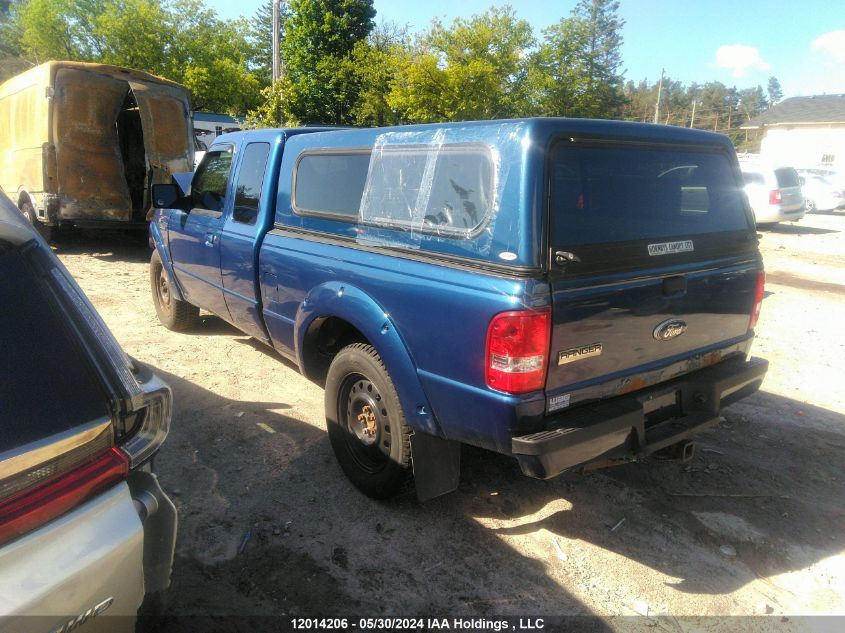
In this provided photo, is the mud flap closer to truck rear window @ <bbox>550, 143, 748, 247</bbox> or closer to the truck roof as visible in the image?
truck rear window @ <bbox>550, 143, 748, 247</bbox>

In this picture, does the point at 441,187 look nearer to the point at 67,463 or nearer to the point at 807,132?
the point at 67,463

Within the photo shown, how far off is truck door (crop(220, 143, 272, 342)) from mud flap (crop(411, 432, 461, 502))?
190cm

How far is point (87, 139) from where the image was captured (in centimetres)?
981

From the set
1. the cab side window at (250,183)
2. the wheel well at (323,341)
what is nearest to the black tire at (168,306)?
the cab side window at (250,183)

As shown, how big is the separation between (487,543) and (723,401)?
1553 millimetres

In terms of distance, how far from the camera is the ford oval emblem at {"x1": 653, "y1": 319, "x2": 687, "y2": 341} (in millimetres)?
2830

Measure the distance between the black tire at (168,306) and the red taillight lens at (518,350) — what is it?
14.5 feet

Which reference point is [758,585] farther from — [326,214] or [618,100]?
[618,100]

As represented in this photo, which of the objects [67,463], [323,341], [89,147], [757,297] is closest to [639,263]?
[757,297]

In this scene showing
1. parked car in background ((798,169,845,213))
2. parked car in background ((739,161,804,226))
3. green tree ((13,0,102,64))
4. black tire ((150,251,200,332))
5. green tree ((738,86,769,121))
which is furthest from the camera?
green tree ((738,86,769,121))

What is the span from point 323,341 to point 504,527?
159cm

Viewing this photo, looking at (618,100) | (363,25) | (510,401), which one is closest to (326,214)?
(510,401)

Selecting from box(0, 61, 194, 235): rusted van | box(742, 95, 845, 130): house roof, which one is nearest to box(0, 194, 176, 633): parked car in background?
box(0, 61, 194, 235): rusted van

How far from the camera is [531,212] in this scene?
243cm
